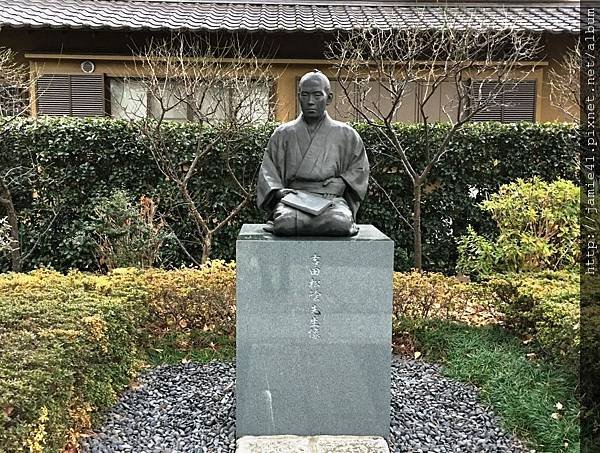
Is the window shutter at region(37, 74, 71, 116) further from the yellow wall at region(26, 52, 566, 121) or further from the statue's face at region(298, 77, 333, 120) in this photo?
the statue's face at region(298, 77, 333, 120)

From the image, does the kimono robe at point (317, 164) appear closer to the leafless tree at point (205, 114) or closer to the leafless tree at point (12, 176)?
the leafless tree at point (205, 114)

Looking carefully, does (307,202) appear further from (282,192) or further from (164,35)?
(164,35)

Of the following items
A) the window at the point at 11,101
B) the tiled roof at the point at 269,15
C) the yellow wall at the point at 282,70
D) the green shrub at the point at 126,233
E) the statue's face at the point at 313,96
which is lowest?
the green shrub at the point at 126,233

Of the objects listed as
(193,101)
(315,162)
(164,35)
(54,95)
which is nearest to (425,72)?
(193,101)

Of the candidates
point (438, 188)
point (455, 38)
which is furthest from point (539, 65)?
point (438, 188)

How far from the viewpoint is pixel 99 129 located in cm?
889

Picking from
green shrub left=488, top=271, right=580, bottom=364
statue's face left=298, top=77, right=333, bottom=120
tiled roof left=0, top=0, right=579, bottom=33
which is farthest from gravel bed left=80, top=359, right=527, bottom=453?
tiled roof left=0, top=0, right=579, bottom=33

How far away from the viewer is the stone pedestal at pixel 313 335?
407 centimetres

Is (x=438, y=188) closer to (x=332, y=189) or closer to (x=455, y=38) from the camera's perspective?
(x=455, y=38)

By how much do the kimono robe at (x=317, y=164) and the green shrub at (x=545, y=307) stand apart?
2097 millimetres

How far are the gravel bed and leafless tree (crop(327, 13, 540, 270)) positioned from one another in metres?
3.72

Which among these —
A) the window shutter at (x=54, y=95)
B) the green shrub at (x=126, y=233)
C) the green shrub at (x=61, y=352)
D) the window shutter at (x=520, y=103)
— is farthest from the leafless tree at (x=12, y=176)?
the window shutter at (x=520, y=103)

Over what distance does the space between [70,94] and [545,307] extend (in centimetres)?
882

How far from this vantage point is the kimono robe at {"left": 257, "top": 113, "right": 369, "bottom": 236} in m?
4.43
